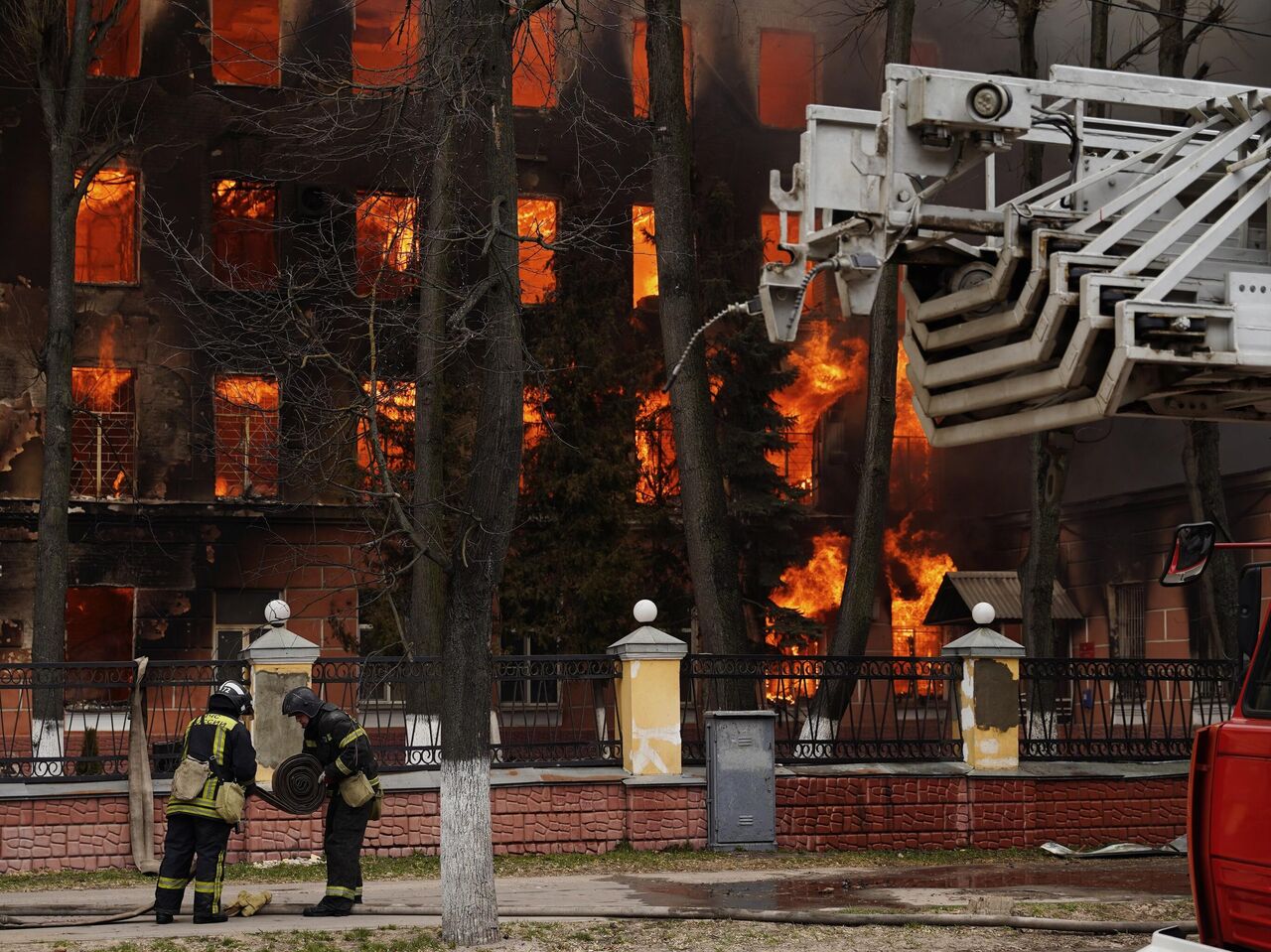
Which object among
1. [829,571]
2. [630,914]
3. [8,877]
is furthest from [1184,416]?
[829,571]

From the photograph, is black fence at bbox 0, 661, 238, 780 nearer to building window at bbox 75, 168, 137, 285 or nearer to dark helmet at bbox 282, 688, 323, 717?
dark helmet at bbox 282, 688, 323, 717

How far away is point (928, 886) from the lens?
532 inches

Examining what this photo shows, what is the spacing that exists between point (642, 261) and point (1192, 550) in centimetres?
2225

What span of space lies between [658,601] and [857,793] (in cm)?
915

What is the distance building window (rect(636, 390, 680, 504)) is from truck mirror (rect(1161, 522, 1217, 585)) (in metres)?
18.4

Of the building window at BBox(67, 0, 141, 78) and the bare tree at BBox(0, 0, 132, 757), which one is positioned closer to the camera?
the bare tree at BBox(0, 0, 132, 757)

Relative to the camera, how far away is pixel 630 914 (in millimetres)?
11195

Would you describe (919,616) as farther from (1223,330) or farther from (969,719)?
(1223,330)

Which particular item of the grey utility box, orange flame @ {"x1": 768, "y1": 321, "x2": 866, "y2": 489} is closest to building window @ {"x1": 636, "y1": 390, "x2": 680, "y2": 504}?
orange flame @ {"x1": 768, "y1": 321, "x2": 866, "y2": 489}

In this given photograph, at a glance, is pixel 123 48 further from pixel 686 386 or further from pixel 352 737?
pixel 352 737

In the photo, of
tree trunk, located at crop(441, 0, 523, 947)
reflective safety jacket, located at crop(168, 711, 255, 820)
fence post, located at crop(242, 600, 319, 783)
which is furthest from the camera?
fence post, located at crop(242, 600, 319, 783)

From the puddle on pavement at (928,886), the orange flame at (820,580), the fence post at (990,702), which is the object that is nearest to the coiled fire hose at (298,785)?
the puddle on pavement at (928,886)

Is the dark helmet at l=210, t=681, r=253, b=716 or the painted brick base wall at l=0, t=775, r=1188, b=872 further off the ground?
the dark helmet at l=210, t=681, r=253, b=716

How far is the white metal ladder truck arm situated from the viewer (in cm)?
941
